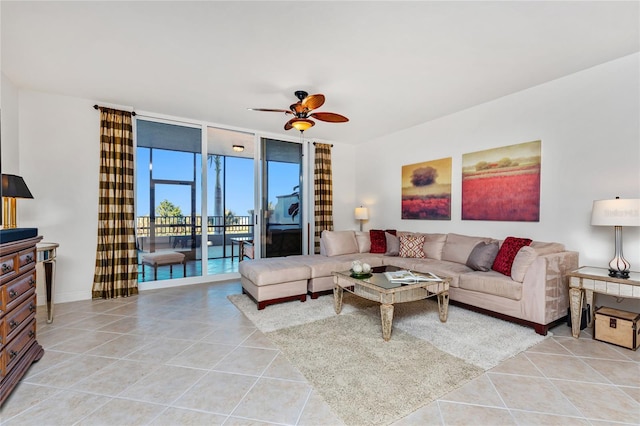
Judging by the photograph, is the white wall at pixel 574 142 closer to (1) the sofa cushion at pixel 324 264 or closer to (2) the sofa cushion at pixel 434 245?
(2) the sofa cushion at pixel 434 245

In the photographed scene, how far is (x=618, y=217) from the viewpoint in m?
2.56

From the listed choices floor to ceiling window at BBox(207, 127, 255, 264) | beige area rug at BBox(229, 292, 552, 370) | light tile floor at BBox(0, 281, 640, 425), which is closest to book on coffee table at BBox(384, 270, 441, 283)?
beige area rug at BBox(229, 292, 552, 370)

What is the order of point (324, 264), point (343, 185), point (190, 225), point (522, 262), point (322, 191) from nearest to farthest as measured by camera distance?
point (522, 262)
point (324, 264)
point (190, 225)
point (322, 191)
point (343, 185)

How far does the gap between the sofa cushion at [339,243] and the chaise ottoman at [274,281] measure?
88cm

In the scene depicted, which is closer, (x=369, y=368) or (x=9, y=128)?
(x=369, y=368)

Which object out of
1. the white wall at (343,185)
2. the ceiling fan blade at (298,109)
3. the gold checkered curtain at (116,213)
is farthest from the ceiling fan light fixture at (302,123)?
the white wall at (343,185)

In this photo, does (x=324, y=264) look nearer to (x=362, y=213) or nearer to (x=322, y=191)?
(x=362, y=213)

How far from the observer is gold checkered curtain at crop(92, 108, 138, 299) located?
12.9 ft

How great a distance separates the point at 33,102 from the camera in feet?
11.9

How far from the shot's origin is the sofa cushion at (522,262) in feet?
9.43

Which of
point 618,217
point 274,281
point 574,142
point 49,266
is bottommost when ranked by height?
point 274,281

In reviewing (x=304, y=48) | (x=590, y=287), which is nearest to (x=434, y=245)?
(x=590, y=287)

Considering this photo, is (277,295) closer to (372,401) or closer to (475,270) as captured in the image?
(372,401)

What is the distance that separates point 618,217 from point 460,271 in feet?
4.93
